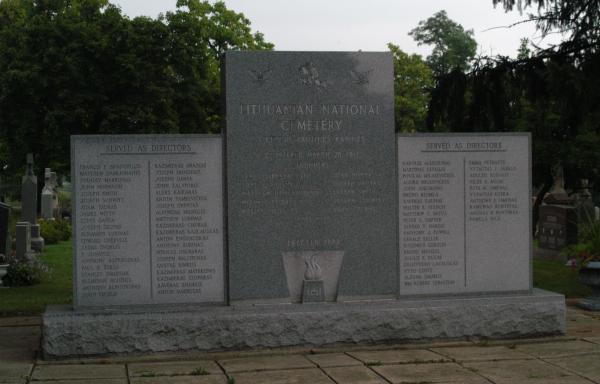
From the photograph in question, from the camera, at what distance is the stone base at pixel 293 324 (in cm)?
750

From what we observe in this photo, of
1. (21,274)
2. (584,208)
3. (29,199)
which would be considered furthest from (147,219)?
(29,199)

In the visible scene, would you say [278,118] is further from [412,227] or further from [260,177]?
[412,227]

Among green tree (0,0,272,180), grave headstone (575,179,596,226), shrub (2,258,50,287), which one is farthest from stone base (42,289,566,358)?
green tree (0,0,272,180)

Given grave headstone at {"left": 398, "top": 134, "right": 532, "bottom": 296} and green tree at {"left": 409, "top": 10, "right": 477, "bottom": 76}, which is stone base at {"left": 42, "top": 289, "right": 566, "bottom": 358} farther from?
green tree at {"left": 409, "top": 10, "right": 477, "bottom": 76}

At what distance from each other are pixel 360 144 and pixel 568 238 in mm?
10592

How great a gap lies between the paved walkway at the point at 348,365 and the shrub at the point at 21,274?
5.86 metres

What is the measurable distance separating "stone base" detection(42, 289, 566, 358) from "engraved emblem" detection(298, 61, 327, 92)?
221cm

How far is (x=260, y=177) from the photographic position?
805 cm

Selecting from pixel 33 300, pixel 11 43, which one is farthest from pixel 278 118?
pixel 11 43

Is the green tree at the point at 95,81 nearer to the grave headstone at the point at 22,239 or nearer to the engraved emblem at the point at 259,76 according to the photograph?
the grave headstone at the point at 22,239

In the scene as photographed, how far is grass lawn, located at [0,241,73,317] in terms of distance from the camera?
10.9 m

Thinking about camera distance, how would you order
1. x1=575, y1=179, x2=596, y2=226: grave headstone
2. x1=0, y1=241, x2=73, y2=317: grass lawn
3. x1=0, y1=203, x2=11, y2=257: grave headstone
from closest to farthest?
x1=0, y1=241, x2=73, y2=317: grass lawn < x1=0, y1=203, x2=11, y2=257: grave headstone < x1=575, y1=179, x2=596, y2=226: grave headstone

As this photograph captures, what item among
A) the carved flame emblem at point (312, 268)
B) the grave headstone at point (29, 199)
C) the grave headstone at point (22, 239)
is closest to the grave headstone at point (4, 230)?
the grave headstone at point (22, 239)

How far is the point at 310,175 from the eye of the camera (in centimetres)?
814
